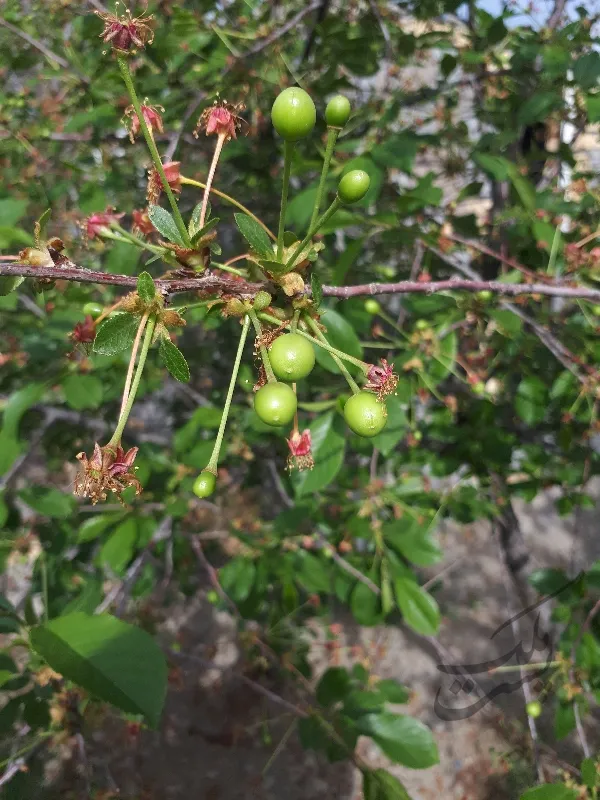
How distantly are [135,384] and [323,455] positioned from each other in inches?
32.7

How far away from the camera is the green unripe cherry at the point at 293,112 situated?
81cm

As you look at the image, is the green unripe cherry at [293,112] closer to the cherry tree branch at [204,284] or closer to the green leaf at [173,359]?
the cherry tree branch at [204,284]

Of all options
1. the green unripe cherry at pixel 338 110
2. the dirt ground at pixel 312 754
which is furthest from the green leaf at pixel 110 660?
the dirt ground at pixel 312 754

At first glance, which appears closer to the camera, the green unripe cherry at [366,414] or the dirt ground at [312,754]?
the green unripe cherry at [366,414]

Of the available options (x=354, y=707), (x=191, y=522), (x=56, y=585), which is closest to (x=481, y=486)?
(x=354, y=707)

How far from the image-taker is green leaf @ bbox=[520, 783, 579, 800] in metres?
1.11

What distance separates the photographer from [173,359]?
2.64 ft

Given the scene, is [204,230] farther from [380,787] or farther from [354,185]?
[380,787]

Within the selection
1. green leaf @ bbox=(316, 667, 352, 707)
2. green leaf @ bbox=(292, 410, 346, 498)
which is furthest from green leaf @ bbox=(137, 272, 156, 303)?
green leaf @ bbox=(316, 667, 352, 707)

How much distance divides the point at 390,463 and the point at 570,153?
1544 millimetres

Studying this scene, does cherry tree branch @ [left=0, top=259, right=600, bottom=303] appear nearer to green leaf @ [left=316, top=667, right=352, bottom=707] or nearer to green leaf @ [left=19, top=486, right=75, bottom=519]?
green leaf @ [left=19, top=486, right=75, bottom=519]

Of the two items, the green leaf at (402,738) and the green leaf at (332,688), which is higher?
the green leaf at (402,738)

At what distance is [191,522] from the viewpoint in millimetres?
2697

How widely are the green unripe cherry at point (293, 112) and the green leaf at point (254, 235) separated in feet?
0.47
